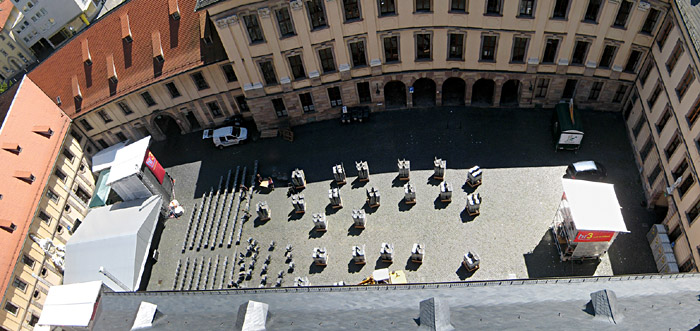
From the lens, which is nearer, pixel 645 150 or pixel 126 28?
pixel 645 150

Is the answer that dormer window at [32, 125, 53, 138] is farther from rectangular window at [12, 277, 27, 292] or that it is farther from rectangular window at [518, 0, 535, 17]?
rectangular window at [518, 0, 535, 17]

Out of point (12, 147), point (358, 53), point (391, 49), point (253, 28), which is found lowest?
point (12, 147)

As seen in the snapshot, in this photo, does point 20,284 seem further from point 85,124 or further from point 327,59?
point 327,59

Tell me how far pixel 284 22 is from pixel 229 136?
14323mm

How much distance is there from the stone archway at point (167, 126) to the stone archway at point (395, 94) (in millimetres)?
22316

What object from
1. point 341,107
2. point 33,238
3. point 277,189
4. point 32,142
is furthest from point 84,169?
point 341,107

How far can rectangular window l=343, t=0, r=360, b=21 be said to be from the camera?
1874 inches

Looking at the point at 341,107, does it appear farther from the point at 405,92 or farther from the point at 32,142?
the point at 32,142

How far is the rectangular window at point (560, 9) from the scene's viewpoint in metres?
46.0

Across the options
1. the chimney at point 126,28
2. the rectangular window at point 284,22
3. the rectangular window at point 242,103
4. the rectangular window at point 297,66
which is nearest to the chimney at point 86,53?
the chimney at point 126,28

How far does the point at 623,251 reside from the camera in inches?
1767

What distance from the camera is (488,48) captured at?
50594 millimetres

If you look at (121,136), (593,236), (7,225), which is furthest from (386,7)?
(7,225)

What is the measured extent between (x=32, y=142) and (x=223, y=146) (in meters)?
17.4
